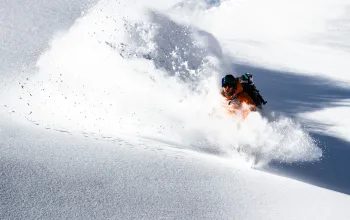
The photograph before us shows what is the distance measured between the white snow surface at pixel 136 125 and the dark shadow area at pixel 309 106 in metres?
0.23

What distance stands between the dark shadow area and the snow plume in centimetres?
30

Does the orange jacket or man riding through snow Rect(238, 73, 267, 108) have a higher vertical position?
man riding through snow Rect(238, 73, 267, 108)

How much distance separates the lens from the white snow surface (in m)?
4.21

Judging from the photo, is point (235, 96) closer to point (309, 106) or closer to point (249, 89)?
point (249, 89)

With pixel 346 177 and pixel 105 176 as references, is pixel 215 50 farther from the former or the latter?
pixel 105 176

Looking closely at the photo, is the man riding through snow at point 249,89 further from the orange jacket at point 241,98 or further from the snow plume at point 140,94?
the snow plume at point 140,94

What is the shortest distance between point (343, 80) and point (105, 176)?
10.6 m

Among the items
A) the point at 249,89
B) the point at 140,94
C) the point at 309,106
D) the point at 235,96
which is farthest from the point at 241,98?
the point at 309,106

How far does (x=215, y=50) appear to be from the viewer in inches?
508

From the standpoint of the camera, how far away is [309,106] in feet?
36.0

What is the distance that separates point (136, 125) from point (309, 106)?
4.91 metres

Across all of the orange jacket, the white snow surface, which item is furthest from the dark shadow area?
the orange jacket

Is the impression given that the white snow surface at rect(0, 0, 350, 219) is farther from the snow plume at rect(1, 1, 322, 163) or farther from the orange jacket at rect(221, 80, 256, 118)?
the orange jacket at rect(221, 80, 256, 118)

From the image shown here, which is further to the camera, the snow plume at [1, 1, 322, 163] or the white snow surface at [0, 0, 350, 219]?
the snow plume at [1, 1, 322, 163]
